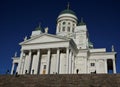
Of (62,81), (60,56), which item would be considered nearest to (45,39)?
(60,56)

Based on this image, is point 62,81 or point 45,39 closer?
point 62,81

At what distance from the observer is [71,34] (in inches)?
2127

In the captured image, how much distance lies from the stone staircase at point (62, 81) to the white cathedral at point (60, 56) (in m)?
15.1

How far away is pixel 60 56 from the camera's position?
41656 millimetres

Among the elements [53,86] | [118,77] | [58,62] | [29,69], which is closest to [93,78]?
[118,77]

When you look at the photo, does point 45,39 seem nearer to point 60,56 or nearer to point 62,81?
point 60,56

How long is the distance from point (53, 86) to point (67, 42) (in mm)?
20607

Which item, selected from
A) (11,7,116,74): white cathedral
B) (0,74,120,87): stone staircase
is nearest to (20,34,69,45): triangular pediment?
(11,7,116,74): white cathedral

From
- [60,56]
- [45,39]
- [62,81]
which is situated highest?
[45,39]

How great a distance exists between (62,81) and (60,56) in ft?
68.6

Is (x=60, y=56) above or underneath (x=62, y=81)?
above

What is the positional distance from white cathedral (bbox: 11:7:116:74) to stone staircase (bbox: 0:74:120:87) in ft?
49.7

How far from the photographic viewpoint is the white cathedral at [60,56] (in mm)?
39750

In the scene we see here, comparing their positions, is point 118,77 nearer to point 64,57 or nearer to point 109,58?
point 64,57
